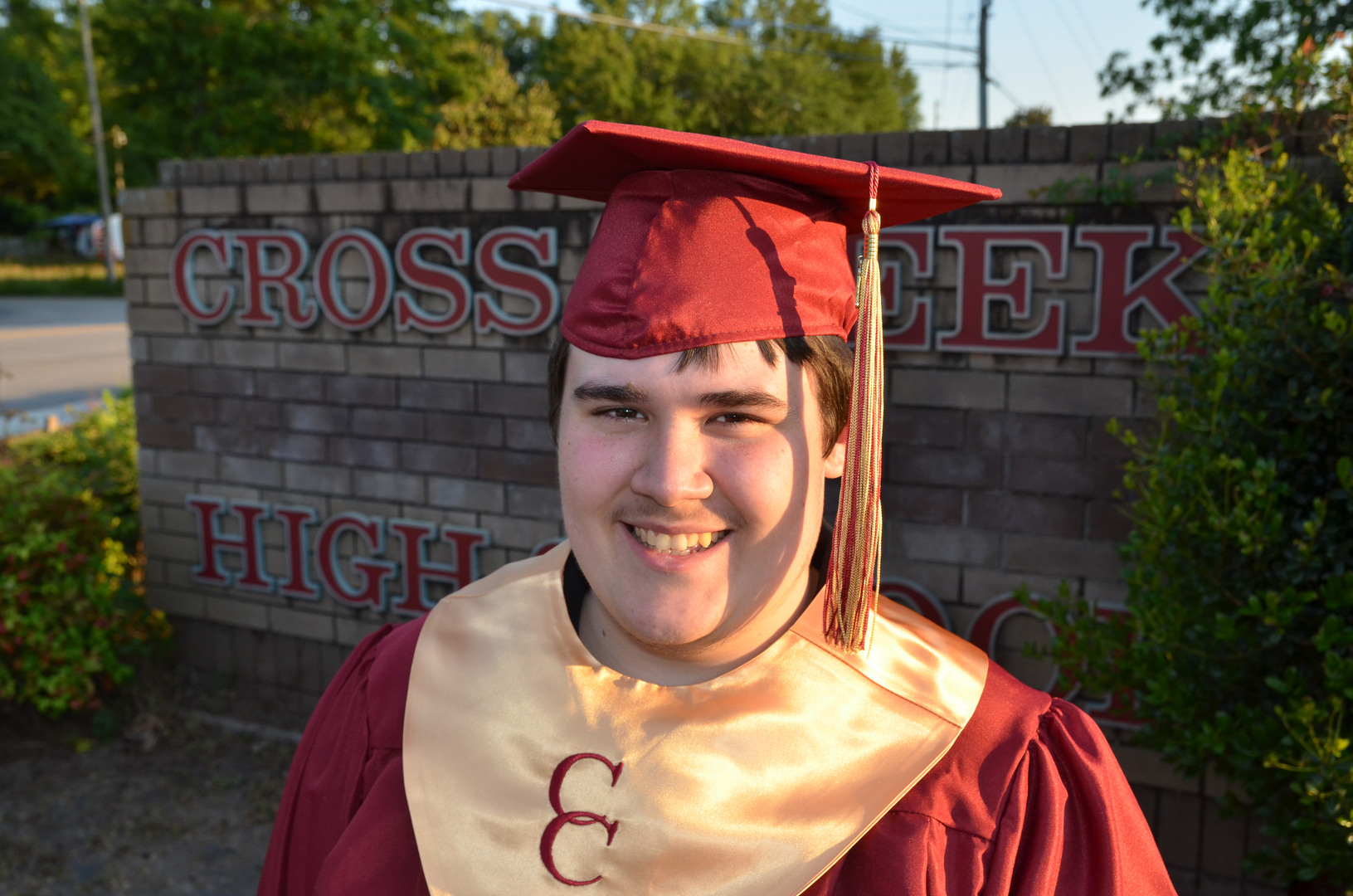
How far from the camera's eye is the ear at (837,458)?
1684 millimetres

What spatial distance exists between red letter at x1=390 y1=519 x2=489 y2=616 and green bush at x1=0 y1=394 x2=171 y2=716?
1.50m

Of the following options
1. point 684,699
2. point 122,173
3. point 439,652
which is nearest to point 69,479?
point 439,652

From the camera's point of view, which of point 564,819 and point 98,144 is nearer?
point 564,819

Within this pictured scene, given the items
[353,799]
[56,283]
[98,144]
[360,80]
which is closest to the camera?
[353,799]

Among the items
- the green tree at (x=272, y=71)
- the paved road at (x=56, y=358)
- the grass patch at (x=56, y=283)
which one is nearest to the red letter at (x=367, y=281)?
the paved road at (x=56, y=358)

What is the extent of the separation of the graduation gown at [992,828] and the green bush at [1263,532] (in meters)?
0.86

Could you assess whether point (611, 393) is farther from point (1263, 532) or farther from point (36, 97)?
point (36, 97)

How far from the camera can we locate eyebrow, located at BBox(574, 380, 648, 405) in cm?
148

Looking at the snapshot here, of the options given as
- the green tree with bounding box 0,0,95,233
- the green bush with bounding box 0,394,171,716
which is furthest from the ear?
the green tree with bounding box 0,0,95,233

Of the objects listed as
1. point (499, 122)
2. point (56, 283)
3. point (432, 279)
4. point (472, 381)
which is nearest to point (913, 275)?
point (472, 381)

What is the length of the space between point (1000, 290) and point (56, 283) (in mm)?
37037

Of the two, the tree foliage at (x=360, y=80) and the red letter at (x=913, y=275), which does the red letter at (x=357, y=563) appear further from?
the tree foliage at (x=360, y=80)

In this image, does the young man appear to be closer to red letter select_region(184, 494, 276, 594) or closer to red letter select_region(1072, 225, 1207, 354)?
red letter select_region(1072, 225, 1207, 354)

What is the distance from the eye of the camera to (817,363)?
1551 millimetres
